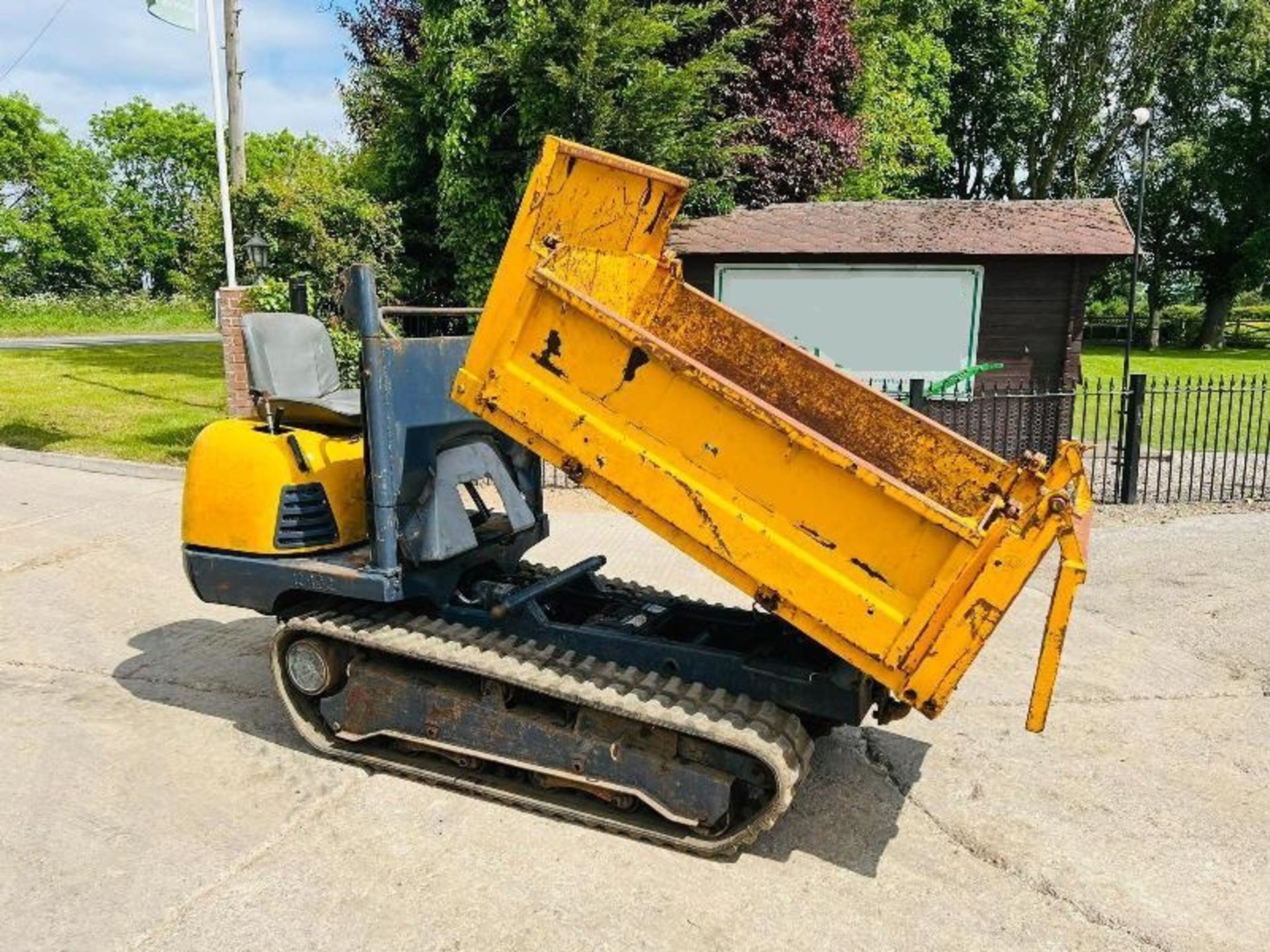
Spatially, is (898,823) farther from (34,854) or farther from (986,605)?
(34,854)

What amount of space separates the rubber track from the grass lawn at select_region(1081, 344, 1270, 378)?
21542 millimetres

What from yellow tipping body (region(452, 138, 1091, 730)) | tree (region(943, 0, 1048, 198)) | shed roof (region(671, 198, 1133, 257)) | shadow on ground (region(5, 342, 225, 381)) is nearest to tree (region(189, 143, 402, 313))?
shed roof (region(671, 198, 1133, 257))

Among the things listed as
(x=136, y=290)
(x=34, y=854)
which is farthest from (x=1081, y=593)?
(x=136, y=290)

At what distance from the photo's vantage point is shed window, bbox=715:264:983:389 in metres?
13.4

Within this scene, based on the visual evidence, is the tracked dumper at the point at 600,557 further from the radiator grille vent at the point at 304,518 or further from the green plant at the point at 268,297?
the green plant at the point at 268,297

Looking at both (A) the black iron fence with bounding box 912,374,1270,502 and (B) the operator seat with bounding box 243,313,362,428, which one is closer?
(B) the operator seat with bounding box 243,313,362,428

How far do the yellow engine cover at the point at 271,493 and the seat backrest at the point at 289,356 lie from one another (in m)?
0.28

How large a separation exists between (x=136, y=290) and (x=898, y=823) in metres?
70.3

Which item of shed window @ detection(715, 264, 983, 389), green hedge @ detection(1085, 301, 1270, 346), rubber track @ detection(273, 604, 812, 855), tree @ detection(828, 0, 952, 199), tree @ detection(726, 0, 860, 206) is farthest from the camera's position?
green hedge @ detection(1085, 301, 1270, 346)

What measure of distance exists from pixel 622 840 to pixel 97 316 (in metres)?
48.7

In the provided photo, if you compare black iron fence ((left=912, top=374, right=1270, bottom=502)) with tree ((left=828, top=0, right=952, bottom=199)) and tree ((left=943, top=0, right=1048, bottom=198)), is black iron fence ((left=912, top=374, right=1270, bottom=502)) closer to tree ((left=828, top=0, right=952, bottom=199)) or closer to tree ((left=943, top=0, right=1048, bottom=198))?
tree ((left=828, top=0, right=952, bottom=199))

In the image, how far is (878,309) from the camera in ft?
44.2

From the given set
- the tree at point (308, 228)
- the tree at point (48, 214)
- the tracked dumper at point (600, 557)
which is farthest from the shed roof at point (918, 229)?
the tree at point (48, 214)

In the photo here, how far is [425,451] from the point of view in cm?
425
